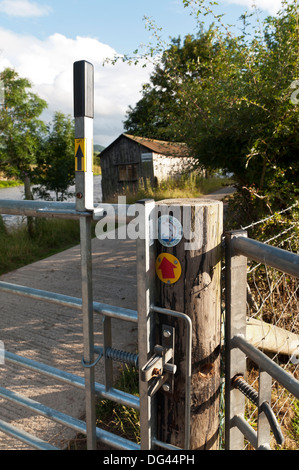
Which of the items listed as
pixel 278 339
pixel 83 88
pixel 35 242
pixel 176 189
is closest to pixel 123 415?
pixel 278 339

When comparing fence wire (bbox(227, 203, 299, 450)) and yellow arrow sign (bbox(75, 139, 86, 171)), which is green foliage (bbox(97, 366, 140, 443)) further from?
yellow arrow sign (bbox(75, 139, 86, 171))

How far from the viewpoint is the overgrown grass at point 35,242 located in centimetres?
746

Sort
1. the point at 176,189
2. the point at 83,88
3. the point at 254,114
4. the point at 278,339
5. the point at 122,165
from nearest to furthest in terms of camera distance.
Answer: the point at 83,88 → the point at 278,339 → the point at 254,114 → the point at 176,189 → the point at 122,165

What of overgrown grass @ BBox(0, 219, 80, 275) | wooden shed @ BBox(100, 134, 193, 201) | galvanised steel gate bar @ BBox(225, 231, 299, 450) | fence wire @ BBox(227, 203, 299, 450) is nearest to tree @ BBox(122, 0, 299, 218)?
fence wire @ BBox(227, 203, 299, 450)

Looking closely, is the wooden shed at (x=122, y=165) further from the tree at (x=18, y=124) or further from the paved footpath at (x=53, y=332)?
the paved footpath at (x=53, y=332)

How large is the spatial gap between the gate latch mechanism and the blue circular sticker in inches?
13.2

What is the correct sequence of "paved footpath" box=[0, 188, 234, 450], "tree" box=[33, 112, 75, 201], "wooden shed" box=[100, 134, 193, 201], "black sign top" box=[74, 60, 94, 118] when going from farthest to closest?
"wooden shed" box=[100, 134, 193, 201] → "tree" box=[33, 112, 75, 201] → "paved footpath" box=[0, 188, 234, 450] → "black sign top" box=[74, 60, 94, 118]

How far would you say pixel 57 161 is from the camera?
39.9ft

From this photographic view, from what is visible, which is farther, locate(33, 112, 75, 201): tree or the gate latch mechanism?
locate(33, 112, 75, 201): tree

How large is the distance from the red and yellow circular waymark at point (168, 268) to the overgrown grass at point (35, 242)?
19.7 ft

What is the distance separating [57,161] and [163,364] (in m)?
11.7

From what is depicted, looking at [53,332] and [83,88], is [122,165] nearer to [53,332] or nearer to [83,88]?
[53,332]

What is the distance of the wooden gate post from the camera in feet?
4.22

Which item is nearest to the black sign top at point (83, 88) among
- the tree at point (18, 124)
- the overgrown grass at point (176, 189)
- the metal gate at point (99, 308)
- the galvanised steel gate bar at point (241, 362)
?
the metal gate at point (99, 308)
